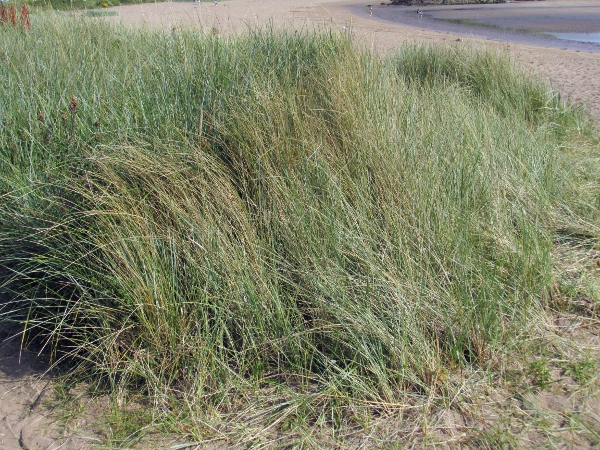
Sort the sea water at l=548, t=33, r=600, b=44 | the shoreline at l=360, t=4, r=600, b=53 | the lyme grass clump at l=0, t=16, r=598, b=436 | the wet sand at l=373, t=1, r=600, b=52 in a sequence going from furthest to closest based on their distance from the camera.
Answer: the wet sand at l=373, t=1, r=600, b=52
the sea water at l=548, t=33, r=600, b=44
the shoreline at l=360, t=4, r=600, b=53
the lyme grass clump at l=0, t=16, r=598, b=436

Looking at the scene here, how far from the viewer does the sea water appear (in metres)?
14.3

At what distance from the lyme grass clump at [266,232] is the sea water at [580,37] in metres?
12.9

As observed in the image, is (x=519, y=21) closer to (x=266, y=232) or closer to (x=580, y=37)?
(x=580, y=37)

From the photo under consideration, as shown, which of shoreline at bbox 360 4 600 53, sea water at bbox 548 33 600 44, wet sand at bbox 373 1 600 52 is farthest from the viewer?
wet sand at bbox 373 1 600 52

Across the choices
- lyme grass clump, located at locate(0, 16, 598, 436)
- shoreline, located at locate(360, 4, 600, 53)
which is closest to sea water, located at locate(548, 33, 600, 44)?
shoreline, located at locate(360, 4, 600, 53)

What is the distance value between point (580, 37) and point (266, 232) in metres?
15.6

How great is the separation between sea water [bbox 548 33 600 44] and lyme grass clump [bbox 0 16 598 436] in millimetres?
12860

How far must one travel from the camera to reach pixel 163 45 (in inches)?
180

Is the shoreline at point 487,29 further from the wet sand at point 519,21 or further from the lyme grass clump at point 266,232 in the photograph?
the lyme grass clump at point 266,232

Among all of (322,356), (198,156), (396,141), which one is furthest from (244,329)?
(396,141)

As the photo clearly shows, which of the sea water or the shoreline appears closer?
the shoreline

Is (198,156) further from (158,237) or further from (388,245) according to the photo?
(388,245)

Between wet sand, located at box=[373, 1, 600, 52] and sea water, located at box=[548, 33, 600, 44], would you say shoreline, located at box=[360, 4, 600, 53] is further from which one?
sea water, located at box=[548, 33, 600, 44]

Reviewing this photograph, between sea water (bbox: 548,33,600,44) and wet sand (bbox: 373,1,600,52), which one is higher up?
wet sand (bbox: 373,1,600,52)
